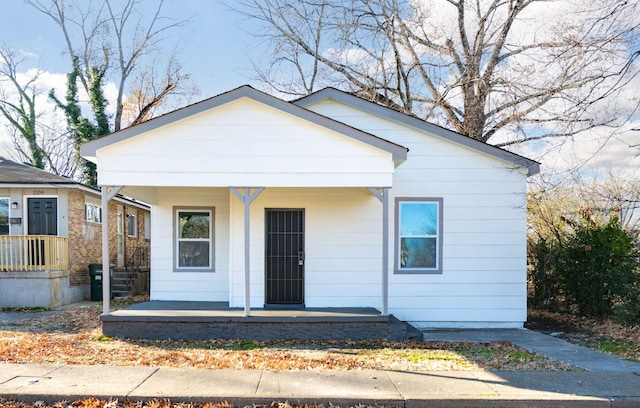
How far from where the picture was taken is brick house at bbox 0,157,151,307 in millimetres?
12695

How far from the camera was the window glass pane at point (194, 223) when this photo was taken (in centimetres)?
1083

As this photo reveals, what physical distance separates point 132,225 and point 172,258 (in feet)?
32.8

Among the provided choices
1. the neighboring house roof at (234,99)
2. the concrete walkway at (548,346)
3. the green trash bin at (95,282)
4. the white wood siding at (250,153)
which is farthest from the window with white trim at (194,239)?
the green trash bin at (95,282)

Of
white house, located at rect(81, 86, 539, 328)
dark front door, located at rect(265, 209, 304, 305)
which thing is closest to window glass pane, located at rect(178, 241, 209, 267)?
white house, located at rect(81, 86, 539, 328)

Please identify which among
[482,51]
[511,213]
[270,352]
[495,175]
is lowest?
[270,352]

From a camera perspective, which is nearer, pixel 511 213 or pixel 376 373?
pixel 376 373

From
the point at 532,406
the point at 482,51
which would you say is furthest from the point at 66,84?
the point at 532,406

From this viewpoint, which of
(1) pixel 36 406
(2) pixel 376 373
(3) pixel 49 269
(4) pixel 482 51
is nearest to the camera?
(1) pixel 36 406

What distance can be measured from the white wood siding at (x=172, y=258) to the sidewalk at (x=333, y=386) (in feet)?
14.1

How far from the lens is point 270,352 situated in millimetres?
7449

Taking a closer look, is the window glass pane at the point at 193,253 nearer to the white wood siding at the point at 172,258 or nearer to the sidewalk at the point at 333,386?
the white wood siding at the point at 172,258

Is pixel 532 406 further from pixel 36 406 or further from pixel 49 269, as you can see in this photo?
pixel 49 269

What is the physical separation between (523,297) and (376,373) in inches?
202

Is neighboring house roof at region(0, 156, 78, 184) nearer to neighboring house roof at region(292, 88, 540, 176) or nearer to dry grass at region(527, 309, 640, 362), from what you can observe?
neighboring house roof at region(292, 88, 540, 176)
